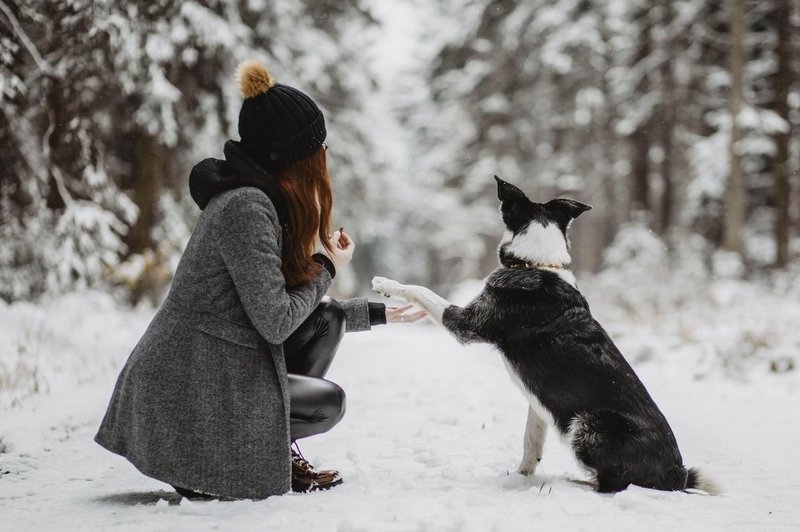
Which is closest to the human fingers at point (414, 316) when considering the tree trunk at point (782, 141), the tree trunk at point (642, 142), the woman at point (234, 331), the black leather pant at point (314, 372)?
the black leather pant at point (314, 372)

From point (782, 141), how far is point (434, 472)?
1288cm

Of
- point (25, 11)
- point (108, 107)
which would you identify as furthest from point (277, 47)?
point (25, 11)

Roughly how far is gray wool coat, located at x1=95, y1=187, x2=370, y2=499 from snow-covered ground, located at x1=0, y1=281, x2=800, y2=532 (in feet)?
0.56

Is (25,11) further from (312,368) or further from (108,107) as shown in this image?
(312,368)

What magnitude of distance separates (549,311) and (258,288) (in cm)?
142

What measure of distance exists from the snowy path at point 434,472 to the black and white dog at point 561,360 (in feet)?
0.48

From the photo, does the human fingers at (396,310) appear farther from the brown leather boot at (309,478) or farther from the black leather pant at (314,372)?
the brown leather boot at (309,478)

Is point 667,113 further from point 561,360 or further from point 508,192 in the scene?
point 561,360

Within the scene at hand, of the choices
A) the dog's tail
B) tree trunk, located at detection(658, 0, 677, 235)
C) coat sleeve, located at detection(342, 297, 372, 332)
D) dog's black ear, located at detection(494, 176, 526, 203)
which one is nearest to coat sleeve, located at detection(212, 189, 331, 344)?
coat sleeve, located at detection(342, 297, 372, 332)

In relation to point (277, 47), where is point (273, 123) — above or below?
below

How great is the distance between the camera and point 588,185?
2100 cm

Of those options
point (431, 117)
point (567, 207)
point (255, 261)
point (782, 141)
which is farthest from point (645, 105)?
point (255, 261)

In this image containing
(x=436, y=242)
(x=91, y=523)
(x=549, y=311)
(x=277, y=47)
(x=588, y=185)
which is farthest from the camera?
(x=436, y=242)

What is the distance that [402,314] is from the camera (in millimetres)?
3203
